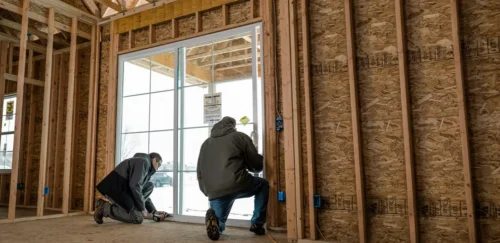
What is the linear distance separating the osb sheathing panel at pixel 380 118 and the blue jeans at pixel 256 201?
1.13 metres

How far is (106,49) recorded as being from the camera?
243 inches

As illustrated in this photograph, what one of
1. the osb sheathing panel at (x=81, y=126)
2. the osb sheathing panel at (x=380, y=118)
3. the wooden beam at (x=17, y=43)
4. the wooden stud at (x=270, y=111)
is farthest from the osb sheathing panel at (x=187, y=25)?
the wooden beam at (x=17, y=43)

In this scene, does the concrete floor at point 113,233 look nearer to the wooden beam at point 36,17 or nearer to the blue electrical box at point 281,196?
the blue electrical box at point 281,196

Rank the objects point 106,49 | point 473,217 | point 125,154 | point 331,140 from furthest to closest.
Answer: point 106,49
point 125,154
point 331,140
point 473,217

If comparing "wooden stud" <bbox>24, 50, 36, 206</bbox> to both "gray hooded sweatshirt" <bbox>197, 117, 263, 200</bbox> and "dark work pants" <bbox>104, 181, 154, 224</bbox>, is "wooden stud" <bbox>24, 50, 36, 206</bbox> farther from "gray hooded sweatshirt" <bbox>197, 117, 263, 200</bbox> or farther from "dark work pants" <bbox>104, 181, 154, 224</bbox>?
"gray hooded sweatshirt" <bbox>197, 117, 263, 200</bbox>

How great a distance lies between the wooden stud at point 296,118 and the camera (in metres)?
3.60

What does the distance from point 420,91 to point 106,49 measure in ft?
16.3

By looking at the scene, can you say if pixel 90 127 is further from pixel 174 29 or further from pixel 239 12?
pixel 239 12

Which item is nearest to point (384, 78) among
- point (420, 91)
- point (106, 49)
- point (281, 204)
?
point (420, 91)

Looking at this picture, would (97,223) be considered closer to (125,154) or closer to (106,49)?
(125,154)

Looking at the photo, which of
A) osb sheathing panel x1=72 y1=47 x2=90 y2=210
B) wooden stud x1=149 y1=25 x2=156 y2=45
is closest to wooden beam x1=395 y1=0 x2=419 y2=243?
wooden stud x1=149 y1=25 x2=156 y2=45

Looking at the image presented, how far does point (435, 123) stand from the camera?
10.4 ft

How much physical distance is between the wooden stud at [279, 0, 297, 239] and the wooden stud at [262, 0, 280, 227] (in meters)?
0.54

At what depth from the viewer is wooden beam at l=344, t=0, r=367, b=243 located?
129 inches
